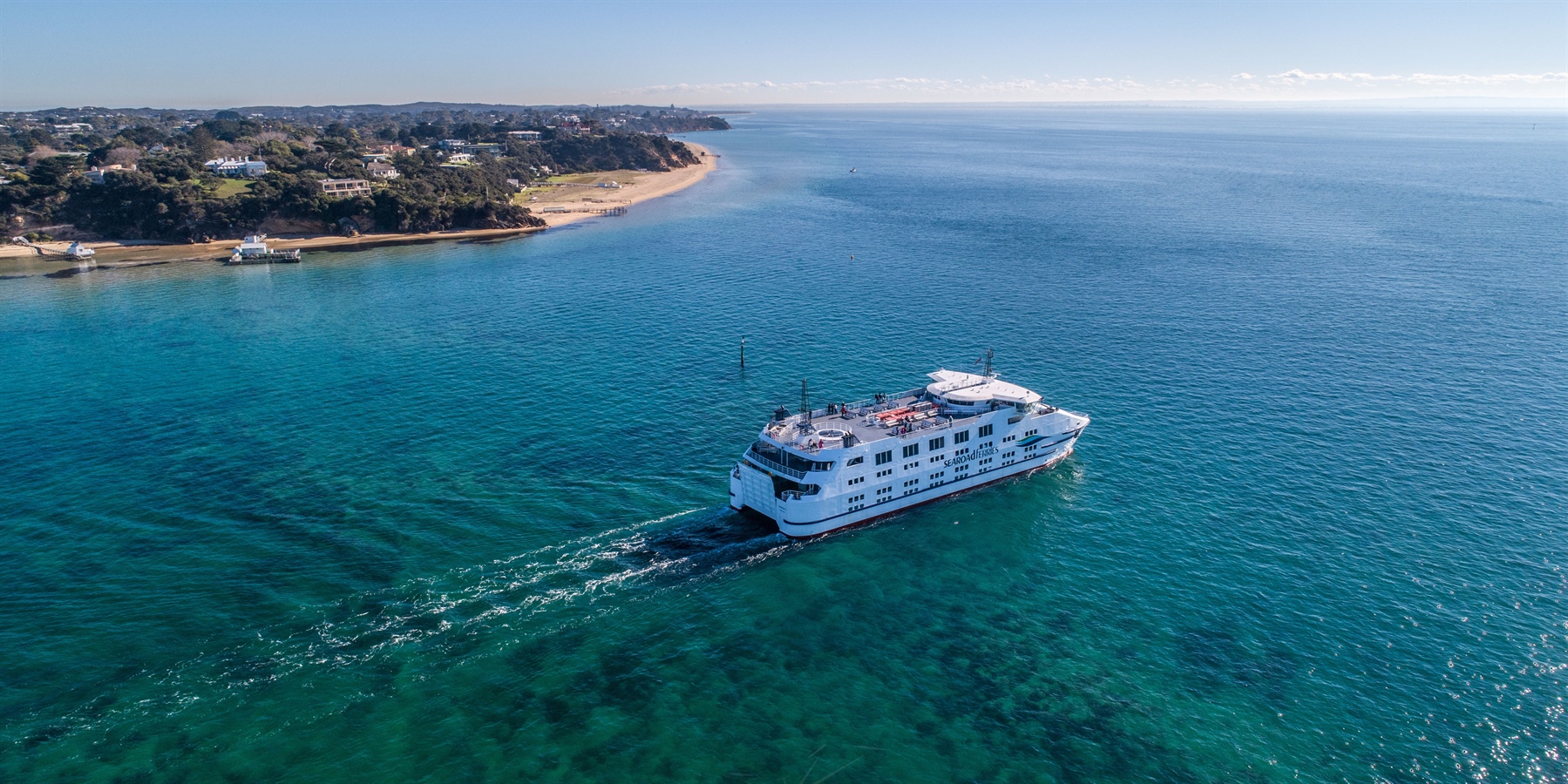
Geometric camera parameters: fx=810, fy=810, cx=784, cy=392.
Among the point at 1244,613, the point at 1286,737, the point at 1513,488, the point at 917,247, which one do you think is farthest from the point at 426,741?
the point at 917,247

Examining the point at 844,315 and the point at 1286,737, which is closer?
the point at 1286,737

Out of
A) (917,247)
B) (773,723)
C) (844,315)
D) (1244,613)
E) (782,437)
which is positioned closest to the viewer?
(773,723)

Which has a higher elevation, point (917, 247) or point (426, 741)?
point (917, 247)

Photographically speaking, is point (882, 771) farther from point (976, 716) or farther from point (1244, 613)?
point (1244, 613)

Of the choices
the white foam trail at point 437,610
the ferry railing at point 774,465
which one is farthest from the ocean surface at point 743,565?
the ferry railing at point 774,465

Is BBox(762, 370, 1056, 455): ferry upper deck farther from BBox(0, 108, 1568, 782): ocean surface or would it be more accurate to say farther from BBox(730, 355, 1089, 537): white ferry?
BBox(0, 108, 1568, 782): ocean surface

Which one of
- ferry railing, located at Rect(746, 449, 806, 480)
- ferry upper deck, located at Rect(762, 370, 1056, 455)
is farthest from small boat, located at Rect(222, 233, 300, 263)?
ferry railing, located at Rect(746, 449, 806, 480)

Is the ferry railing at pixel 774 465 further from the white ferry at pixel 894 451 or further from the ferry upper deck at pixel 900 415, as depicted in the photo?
the ferry upper deck at pixel 900 415
